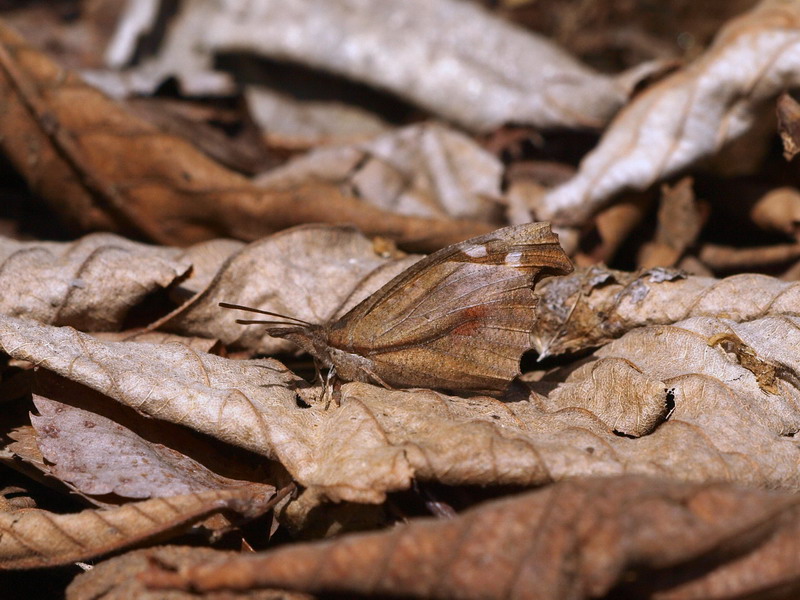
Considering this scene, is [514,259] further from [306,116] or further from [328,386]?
[306,116]

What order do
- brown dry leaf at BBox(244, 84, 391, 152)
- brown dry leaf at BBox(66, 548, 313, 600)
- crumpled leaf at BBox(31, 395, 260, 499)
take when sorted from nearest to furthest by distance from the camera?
brown dry leaf at BBox(66, 548, 313, 600)
crumpled leaf at BBox(31, 395, 260, 499)
brown dry leaf at BBox(244, 84, 391, 152)

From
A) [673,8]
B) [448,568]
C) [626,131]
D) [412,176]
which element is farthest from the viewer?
[673,8]

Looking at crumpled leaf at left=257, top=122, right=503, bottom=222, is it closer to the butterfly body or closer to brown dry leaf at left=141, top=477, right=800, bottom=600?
the butterfly body

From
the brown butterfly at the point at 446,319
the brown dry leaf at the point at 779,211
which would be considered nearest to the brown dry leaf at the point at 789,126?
the brown dry leaf at the point at 779,211

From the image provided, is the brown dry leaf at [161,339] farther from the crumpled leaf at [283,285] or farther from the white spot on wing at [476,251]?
the white spot on wing at [476,251]

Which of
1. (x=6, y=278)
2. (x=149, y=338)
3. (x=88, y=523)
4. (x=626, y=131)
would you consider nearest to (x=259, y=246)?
(x=149, y=338)

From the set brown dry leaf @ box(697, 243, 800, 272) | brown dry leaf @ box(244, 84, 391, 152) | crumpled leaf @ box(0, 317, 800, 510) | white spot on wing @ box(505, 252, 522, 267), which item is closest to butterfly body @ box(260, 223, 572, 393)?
white spot on wing @ box(505, 252, 522, 267)

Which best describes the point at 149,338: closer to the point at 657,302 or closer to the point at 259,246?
the point at 259,246

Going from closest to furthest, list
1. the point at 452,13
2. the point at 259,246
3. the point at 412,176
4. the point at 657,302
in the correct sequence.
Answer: the point at 657,302
the point at 259,246
the point at 412,176
the point at 452,13
